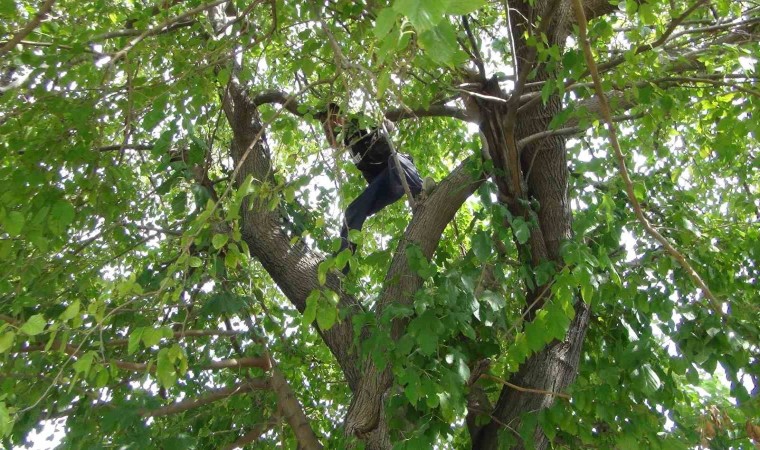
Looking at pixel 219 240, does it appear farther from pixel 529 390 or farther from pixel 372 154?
pixel 372 154

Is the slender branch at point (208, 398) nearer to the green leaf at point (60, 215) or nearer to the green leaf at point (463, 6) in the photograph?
the green leaf at point (60, 215)

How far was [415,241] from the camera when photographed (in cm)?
418

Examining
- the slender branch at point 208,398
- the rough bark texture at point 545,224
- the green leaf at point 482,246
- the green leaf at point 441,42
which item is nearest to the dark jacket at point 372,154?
the rough bark texture at point 545,224

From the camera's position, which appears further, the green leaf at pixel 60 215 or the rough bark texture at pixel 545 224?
the rough bark texture at pixel 545 224

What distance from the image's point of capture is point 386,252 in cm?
404

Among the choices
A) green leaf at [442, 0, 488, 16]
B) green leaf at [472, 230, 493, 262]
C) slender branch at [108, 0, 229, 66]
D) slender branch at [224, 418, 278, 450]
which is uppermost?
slender branch at [108, 0, 229, 66]

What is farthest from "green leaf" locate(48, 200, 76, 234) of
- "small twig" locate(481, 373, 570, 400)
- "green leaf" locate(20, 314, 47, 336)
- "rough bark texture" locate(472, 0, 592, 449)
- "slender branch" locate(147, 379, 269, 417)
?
"small twig" locate(481, 373, 570, 400)

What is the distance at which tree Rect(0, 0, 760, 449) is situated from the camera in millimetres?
3225

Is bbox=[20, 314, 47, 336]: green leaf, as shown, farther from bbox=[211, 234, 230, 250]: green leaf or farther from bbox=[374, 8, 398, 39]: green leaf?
bbox=[374, 8, 398, 39]: green leaf

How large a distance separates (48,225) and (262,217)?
1.45m

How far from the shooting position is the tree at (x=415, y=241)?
322 centimetres

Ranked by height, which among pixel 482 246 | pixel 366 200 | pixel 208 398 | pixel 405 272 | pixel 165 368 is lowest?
pixel 165 368

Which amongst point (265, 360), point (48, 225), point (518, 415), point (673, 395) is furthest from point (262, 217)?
point (673, 395)

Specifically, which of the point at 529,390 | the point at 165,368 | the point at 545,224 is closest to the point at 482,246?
the point at 545,224
